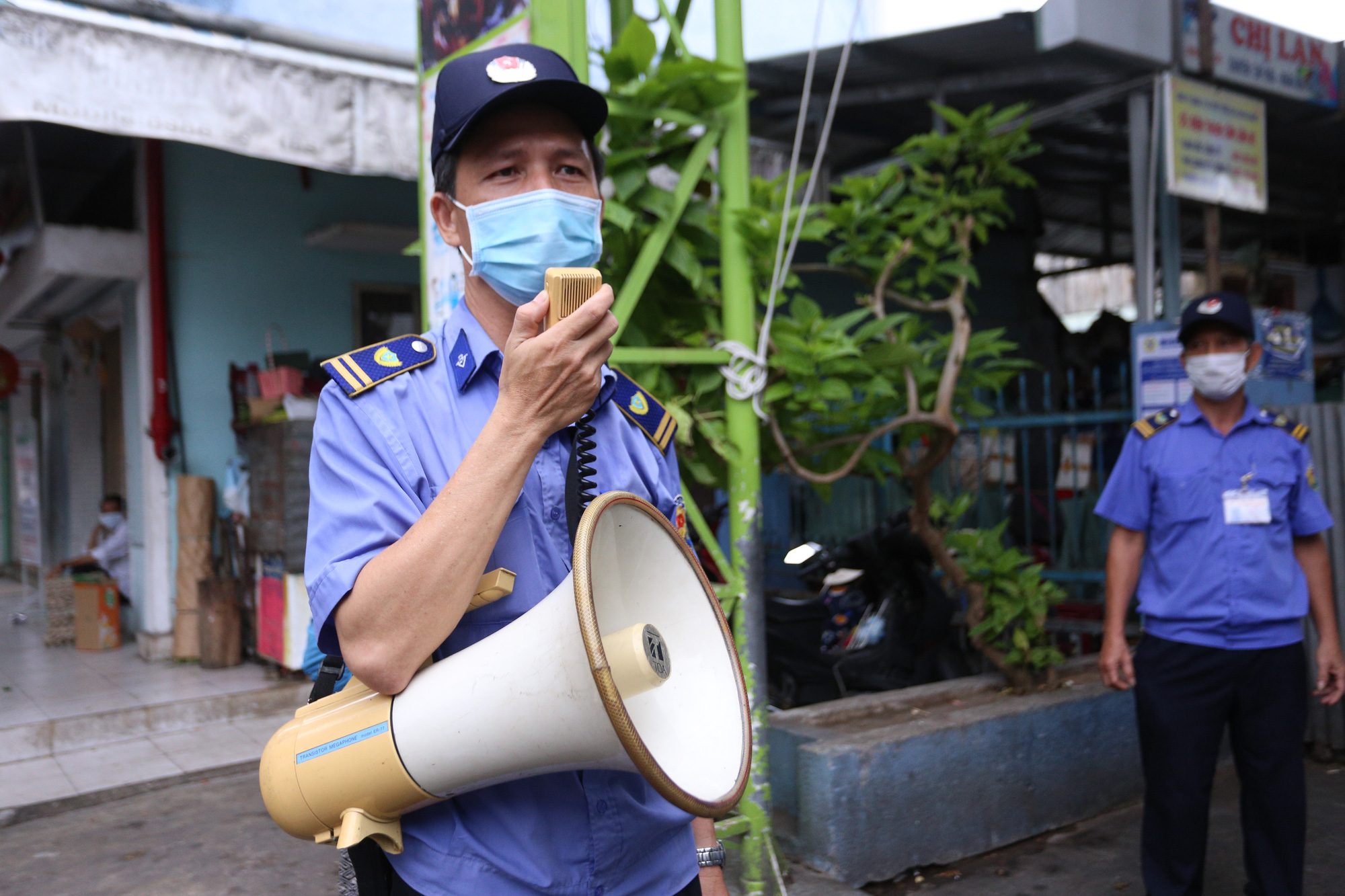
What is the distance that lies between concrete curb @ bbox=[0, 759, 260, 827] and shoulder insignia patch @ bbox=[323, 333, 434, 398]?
4.32 metres

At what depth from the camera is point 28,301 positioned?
8344 mm

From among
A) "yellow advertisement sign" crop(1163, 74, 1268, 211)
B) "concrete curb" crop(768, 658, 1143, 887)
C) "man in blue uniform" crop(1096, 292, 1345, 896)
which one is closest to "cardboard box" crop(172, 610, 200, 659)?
"concrete curb" crop(768, 658, 1143, 887)

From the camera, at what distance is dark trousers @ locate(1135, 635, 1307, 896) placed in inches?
117

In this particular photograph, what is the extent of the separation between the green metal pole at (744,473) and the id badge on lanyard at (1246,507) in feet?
4.91

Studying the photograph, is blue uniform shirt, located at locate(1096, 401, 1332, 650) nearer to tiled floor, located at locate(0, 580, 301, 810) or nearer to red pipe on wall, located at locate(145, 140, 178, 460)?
tiled floor, located at locate(0, 580, 301, 810)

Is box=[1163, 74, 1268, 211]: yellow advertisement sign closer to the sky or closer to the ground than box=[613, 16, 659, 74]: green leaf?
closer to the sky

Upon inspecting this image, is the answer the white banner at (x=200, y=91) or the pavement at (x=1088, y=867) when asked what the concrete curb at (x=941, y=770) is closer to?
the pavement at (x=1088, y=867)

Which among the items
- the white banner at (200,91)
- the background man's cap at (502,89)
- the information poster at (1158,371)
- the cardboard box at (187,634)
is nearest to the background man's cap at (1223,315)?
the information poster at (1158,371)

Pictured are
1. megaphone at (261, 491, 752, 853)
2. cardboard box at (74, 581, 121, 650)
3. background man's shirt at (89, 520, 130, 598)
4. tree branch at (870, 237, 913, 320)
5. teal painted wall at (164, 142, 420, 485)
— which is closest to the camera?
megaphone at (261, 491, 752, 853)

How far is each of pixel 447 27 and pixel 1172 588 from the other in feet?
9.88

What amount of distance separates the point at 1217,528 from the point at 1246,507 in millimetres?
113

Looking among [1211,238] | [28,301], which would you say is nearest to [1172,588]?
[1211,238]

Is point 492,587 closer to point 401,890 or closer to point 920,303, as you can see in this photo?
point 401,890

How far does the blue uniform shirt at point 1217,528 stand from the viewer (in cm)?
302
